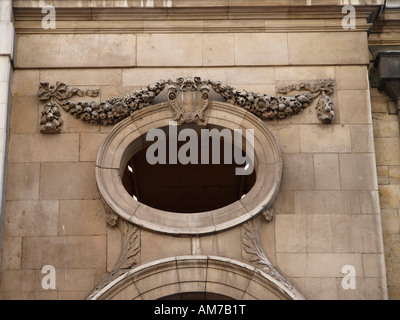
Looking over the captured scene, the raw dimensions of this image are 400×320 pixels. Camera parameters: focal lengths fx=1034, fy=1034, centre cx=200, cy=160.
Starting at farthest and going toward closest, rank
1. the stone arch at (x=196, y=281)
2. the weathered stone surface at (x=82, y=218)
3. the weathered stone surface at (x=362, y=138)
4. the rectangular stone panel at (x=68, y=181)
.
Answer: the weathered stone surface at (x=362, y=138), the rectangular stone panel at (x=68, y=181), the weathered stone surface at (x=82, y=218), the stone arch at (x=196, y=281)

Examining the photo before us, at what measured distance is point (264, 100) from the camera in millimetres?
19531

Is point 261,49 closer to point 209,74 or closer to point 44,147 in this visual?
point 209,74

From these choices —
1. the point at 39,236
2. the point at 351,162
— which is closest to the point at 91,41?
the point at 39,236

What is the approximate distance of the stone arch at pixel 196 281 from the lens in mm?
18141

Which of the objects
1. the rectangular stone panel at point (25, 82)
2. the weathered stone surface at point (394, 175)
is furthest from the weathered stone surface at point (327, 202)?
the rectangular stone panel at point (25, 82)

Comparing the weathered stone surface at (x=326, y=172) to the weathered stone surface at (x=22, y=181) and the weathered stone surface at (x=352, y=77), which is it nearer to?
the weathered stone surface at (x=352, y=77)

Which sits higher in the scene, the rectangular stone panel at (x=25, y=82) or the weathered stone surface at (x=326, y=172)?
the rectangular stone panel at (x=25, y=82)

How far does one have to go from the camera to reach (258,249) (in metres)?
18.5

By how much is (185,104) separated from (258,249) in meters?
3.13

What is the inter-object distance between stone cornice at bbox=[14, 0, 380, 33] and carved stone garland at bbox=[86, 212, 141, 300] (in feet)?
13.1

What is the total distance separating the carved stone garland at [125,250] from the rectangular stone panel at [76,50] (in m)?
3.21

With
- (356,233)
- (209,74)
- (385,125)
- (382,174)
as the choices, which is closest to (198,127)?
(209,74)

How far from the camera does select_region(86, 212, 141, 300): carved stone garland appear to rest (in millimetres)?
18281

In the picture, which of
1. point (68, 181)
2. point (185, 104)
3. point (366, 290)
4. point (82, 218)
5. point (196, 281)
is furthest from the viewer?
point (185, 104)
